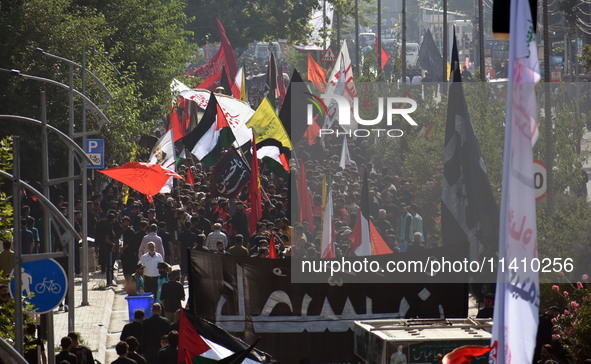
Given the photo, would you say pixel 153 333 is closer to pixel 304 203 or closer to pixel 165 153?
pixel 304 203

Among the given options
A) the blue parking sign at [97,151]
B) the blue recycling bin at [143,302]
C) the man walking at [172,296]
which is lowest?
the blue recycling bin at [143,302]

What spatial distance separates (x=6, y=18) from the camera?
24.6 m

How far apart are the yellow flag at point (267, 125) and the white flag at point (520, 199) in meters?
19.1

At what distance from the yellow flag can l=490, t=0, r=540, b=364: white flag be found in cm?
1908

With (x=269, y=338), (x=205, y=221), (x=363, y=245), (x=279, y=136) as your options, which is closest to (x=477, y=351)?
(x=269, y=338)

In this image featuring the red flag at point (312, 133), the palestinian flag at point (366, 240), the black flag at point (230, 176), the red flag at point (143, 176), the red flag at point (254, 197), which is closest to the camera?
the palestinian flag at point (366, 240)

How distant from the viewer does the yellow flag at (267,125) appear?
2439cm

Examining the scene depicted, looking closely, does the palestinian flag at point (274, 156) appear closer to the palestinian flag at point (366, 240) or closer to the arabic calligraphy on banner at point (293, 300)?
the palestinian flag at point (366, 240)

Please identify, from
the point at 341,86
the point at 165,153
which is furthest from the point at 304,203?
the point at 341,86

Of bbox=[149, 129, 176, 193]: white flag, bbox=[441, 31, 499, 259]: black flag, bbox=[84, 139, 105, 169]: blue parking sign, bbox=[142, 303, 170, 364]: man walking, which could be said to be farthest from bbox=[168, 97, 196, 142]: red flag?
bbox=[142, 303, 170, 364]: man walking

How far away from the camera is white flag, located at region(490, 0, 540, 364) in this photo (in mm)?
5266

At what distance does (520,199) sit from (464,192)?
465 inches

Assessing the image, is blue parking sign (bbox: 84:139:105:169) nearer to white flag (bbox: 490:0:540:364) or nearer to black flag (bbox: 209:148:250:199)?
black flag (bbox: 209:148:250:199)

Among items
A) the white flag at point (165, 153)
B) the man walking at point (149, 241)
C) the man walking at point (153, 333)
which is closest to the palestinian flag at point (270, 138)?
the white flag at point (165, 153)
